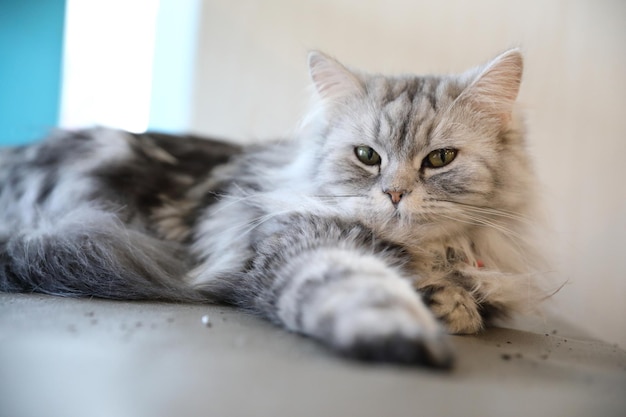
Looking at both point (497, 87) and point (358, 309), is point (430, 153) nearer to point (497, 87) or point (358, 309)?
point (497, 87)

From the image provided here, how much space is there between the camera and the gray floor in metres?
0.71

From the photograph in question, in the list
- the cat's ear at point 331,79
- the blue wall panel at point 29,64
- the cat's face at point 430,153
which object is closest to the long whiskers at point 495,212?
the cat's face at point 430,153

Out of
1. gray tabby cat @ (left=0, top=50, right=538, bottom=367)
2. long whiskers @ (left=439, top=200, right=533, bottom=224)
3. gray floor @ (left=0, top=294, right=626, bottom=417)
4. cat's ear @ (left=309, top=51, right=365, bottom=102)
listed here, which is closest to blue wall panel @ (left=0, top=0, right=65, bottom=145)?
gray tabby cat @ (left=0, top=50, right=538, bottom=367)

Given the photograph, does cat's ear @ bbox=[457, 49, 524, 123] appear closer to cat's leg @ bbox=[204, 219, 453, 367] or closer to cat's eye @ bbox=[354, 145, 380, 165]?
cat's eye @ bbox=[354, 145, 380, 165]

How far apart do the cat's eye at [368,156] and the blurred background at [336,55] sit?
1.87ft

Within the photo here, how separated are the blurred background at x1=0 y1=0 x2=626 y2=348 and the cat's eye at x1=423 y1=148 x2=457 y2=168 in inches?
18.1

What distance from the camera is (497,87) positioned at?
1.40m

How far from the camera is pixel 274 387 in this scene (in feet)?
2.42

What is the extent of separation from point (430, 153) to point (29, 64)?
7.55 ft

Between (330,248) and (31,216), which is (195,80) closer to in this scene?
(31,216)

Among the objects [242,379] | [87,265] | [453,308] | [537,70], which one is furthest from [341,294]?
[537,70]

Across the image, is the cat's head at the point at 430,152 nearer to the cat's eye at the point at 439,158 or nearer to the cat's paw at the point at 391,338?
the cat's eye at the point at 439,158

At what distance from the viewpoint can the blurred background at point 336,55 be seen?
1955 mm

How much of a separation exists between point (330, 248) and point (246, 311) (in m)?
0.28
